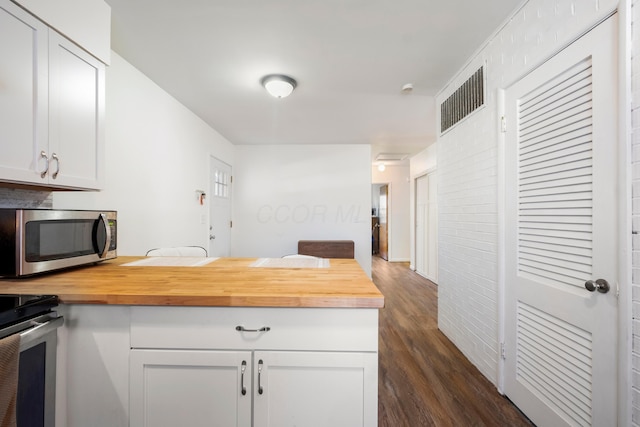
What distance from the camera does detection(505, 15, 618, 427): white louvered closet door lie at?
3.38 feet

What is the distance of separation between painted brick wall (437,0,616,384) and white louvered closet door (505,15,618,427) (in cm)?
11

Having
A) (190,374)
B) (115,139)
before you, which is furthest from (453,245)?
(115,139)

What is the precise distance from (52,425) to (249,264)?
90cm

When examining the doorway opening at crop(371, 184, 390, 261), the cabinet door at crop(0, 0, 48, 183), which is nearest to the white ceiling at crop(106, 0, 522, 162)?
the cabinet door at crop(0, 0, 48, 183)

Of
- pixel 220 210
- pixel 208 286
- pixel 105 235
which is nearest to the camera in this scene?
pixel 208 286

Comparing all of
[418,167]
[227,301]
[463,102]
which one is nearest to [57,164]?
[227,301]

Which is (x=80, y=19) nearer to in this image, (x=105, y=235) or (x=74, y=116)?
(x=74, y=116)

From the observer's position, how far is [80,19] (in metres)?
1.26

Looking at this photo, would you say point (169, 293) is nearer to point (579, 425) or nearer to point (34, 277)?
point (34, 277)

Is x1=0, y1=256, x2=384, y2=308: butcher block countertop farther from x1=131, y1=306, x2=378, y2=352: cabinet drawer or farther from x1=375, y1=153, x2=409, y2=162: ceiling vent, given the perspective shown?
x1=375, y1=153, x2=409, y2=162: ceiling vent

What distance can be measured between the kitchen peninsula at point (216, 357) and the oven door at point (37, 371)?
0.17 feet

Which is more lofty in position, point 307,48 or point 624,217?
point 307,48

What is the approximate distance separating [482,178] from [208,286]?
1.93 metres

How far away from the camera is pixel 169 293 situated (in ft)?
3.02
